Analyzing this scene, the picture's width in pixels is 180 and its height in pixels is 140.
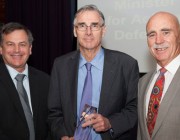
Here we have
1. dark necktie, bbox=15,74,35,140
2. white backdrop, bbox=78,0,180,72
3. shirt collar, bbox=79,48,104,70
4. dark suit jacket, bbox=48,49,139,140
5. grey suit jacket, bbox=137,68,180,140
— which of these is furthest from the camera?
white backdrop, bbox=78,0,180,72

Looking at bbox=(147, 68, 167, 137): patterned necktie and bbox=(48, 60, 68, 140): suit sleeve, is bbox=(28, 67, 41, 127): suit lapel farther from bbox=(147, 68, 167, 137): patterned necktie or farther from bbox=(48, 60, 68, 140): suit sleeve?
bbox=(147, 68, 167, 137): patterned necktie

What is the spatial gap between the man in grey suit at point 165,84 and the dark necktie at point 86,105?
1.39 ft

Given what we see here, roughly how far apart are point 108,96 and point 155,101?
43 centimetres

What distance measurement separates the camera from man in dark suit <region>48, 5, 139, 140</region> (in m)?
2.45

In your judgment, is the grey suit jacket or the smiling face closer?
the grey suit jacket

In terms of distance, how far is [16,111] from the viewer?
265cm

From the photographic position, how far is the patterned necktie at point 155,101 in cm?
216

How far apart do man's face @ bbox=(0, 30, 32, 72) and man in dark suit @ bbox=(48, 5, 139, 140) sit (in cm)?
43

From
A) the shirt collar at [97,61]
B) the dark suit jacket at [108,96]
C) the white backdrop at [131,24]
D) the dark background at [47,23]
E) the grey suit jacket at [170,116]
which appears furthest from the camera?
the dark background at [47,23]

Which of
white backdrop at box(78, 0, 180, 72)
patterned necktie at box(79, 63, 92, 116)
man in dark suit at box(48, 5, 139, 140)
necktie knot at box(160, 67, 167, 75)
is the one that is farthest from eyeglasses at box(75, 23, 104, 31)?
white backdrop at box(78, 0, 180, 72)

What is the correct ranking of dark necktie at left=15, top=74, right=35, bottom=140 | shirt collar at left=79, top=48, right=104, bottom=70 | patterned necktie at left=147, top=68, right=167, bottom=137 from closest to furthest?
patterned necktie at left=147, top=68, right=167, bottom=137 < shirt collar at left=79, top=48, right=104, bottom=70 < dark necktie at left=15, top=74, right=35, bottom=140

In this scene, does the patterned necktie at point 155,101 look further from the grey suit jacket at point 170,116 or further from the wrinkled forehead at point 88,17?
the wrinkled forehead at point 88,17

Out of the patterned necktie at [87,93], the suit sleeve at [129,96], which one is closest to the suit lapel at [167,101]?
the suit sleeve at [129,96]

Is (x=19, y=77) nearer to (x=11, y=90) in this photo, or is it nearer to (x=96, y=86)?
(x=11, y=90)
